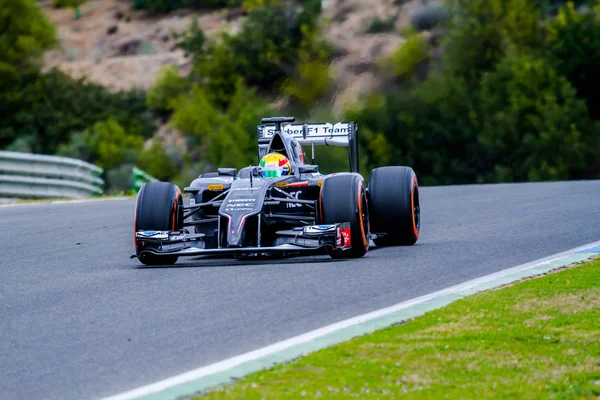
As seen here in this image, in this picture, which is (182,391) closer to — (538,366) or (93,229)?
(538,366)

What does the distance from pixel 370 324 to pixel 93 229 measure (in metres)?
8.85

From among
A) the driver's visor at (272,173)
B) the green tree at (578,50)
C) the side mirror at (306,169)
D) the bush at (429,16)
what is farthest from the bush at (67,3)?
the driver's visor at (272,173)

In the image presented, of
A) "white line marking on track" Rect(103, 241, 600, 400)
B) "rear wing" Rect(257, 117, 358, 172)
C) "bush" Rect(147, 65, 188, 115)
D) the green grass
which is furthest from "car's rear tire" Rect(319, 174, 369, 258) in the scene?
"bush" Rect(147, 65, 188, 115)

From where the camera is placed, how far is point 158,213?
11062mm

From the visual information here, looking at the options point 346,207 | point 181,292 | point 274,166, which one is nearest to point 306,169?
point 274,166

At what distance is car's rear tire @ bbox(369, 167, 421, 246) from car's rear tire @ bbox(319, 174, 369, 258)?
918 millimetres

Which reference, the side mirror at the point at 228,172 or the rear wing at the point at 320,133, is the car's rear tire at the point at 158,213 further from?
the rear wing at the point at 320,133

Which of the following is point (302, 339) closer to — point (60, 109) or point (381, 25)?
point (381, 25)

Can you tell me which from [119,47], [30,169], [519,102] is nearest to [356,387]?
[30,169]

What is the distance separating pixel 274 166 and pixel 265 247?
5.26 ft

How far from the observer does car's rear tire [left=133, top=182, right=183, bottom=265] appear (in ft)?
36.2

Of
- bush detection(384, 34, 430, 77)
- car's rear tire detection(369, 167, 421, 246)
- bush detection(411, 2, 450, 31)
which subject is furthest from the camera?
bush detection(411, 2, 450, 31)

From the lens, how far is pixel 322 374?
595 centimetres

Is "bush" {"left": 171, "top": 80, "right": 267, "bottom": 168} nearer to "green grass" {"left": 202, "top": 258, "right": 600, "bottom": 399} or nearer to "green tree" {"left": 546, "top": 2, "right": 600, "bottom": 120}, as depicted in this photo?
"green tree" {"left": 546, "top": 2, "right": 600, "bottom": 120}
